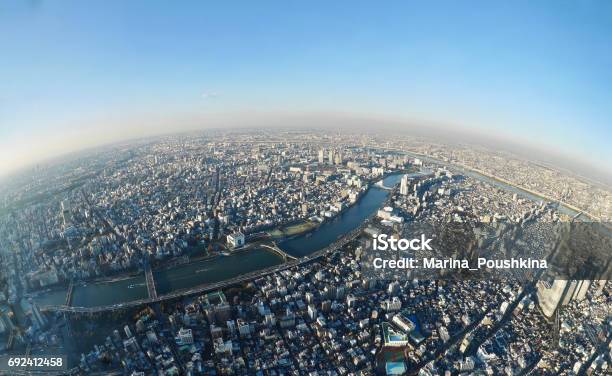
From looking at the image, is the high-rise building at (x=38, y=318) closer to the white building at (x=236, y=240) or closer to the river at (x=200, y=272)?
the river at (x=200, y=272)

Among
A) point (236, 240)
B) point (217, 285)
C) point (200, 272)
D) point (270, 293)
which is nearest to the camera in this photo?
point (270, 293)

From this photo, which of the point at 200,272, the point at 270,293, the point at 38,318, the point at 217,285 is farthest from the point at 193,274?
the point at 38,318

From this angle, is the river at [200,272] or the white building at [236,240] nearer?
the river at [200,272]

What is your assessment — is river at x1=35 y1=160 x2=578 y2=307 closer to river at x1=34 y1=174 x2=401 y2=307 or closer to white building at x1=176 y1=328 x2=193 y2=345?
river at x1=34 y1=174 x2=401 y2=307

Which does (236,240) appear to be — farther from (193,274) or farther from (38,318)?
(38,318)

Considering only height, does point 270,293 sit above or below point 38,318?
below

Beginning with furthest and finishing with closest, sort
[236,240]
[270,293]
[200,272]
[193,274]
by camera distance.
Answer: [236,240]
[200,272]
[193,274]
[270,293]

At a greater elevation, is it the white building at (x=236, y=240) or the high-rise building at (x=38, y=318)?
the white building at (x=236, y=240)

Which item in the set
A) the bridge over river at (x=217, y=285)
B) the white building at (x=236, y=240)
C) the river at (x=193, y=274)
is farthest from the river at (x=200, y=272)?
the white building at (x=236, y=240)

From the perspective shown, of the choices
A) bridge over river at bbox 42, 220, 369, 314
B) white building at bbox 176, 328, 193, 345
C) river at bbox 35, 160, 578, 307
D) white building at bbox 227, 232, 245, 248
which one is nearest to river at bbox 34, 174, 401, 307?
river at bbox 35, 160, 578, 307
